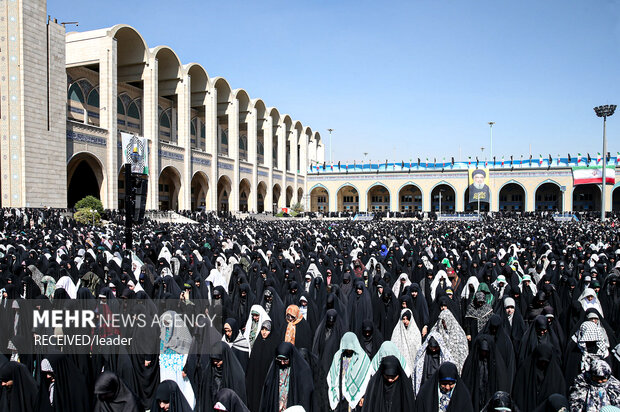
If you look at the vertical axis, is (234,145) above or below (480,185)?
above

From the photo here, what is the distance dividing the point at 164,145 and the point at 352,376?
87.9 feet

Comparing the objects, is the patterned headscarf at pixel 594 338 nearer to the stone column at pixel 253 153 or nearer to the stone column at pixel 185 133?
the stone column at pixel 185 133

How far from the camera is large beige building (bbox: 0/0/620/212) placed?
19.0 metres

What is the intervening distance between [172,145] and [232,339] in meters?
26.7

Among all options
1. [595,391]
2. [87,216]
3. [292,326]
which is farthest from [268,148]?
[595,391]

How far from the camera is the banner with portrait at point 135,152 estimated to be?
76.8 feet

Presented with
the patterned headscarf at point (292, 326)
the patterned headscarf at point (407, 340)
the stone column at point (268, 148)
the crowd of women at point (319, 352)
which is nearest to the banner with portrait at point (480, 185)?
the stone column at point (268, 148)

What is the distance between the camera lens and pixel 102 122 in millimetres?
23266

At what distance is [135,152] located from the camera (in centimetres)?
2409

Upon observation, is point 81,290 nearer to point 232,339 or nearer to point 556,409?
point 232,339

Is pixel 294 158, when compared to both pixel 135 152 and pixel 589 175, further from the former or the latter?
pixel 589 175

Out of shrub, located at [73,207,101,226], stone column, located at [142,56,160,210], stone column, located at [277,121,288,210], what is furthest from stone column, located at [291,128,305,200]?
shrub, located at [73,207,101,226]

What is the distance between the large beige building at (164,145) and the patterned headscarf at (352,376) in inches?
→ 768

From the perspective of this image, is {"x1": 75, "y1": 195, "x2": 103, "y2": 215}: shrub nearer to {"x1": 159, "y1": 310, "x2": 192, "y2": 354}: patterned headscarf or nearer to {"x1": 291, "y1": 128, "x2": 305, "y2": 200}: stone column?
{"x1": 159, "y1": 310, "x2": 192, "y2": 354}: patterned headscarf
